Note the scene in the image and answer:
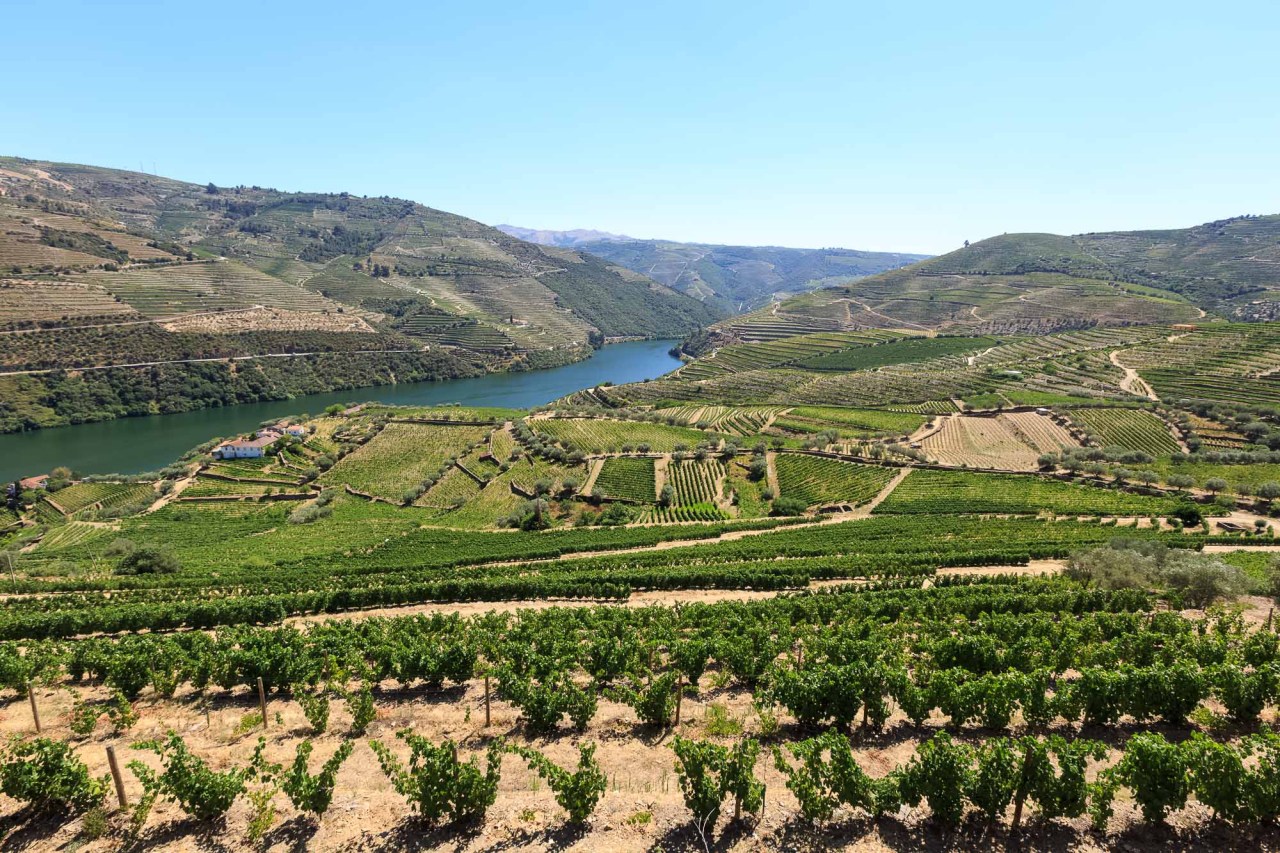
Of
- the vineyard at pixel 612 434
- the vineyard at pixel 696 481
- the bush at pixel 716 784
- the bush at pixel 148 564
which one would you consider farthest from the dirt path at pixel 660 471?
the bush at pixel 716 784

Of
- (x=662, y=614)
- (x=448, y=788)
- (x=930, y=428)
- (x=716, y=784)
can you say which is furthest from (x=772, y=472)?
(x=448, y=788)

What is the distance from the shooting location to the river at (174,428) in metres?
99.2

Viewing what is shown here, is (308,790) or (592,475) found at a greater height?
(308,790)

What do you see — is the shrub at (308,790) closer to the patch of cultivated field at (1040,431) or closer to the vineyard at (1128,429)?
the patch of cultivated field at (1040,431)

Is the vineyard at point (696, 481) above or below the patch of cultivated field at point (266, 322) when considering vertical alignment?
below

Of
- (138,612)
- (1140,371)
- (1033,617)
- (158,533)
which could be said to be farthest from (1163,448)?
(158,533)

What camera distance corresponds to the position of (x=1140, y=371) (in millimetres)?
106312

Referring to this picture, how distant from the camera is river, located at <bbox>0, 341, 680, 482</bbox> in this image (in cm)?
9925

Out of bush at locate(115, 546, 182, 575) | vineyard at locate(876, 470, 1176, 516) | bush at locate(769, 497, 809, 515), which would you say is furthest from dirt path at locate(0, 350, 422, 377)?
vineyard at locate(876, 470, 1176, 516)

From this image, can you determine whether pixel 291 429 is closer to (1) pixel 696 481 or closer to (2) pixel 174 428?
(2) pixel 174 428

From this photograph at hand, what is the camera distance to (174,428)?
12119cm

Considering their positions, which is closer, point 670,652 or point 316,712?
point 316,712

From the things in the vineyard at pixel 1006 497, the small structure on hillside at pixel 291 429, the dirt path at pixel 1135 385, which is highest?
the dirt path at pixel 1135 385

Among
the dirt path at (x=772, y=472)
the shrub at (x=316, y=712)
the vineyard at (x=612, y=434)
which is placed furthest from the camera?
the vineyard at (x=612, y=434)
